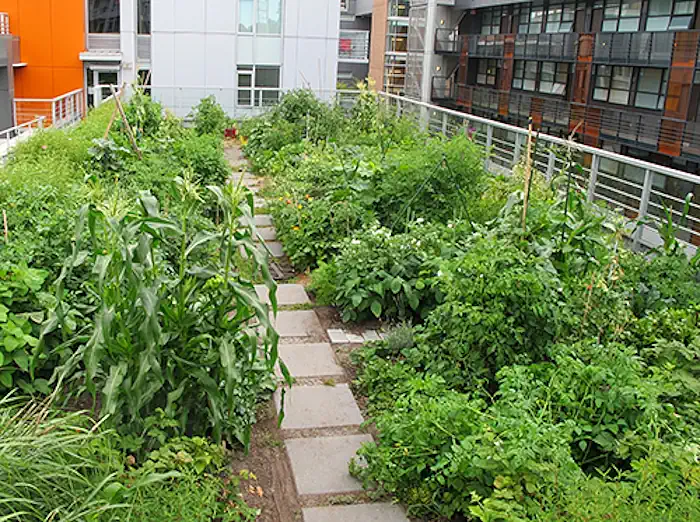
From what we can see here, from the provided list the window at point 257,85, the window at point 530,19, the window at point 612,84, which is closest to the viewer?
the window at point 257,85

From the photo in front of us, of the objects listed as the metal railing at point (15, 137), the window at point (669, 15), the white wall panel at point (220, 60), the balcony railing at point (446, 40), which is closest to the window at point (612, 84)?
the window at point (669, 15)

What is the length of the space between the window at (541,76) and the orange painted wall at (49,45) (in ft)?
54.3

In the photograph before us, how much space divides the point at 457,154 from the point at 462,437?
466 centimetres

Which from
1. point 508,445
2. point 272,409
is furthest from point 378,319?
point 508,445

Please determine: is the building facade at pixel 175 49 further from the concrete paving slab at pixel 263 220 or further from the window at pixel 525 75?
the concrete paving slab at pixel 263 220

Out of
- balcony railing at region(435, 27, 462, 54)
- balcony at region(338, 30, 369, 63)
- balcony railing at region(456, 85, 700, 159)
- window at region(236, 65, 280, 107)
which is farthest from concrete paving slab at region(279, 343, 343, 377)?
balcony at region(338, 30, 369, 63)

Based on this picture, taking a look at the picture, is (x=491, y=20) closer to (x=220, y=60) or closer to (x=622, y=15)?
(x=622, y=15)

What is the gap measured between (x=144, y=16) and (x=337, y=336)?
20774 millimetres

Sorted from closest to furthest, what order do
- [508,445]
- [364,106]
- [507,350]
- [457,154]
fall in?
[508,445], [507,350], [457,154], [364,106]

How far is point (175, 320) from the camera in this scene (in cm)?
367

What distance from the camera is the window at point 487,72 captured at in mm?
31609

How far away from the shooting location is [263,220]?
9.09 metres

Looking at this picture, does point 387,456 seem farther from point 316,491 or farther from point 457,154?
point 457,154

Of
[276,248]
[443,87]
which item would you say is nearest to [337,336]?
[276,248]
